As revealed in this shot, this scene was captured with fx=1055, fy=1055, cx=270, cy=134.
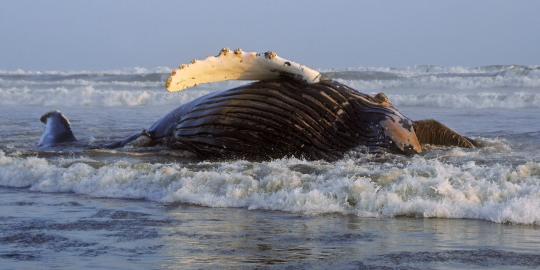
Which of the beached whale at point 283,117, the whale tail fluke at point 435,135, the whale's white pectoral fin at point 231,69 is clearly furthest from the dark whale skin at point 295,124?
the whale tail fluke at point 435,135

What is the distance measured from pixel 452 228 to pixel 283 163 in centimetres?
334

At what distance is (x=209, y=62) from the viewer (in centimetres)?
1123

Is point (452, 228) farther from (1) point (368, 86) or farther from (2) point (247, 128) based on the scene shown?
(1) point (368, 86)

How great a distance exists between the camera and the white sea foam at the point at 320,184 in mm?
8602

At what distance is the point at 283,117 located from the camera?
37.8ft

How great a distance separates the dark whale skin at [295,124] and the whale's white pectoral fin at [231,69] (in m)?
0.23

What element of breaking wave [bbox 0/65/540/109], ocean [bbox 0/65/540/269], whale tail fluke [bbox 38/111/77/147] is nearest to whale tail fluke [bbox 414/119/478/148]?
ocean [bbox 0/65/540/269]

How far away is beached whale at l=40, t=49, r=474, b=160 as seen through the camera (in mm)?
11414

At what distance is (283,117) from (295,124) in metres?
0.15

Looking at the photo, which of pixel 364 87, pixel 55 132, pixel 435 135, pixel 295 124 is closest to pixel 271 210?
pixel 295 124

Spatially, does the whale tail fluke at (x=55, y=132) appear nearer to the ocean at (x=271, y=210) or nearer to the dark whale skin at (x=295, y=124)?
the ocean at (x=271, y=210)

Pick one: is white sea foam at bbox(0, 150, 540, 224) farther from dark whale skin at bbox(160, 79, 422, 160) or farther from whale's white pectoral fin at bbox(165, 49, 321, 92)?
whale's white pectoral fin at bbox(165, 49, 321, 92)

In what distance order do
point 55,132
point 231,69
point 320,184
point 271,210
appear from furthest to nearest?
point 55,132 < point 231,69 < point 320,184 < point 271,210

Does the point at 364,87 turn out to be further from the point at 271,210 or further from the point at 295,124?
the point at 271,210
